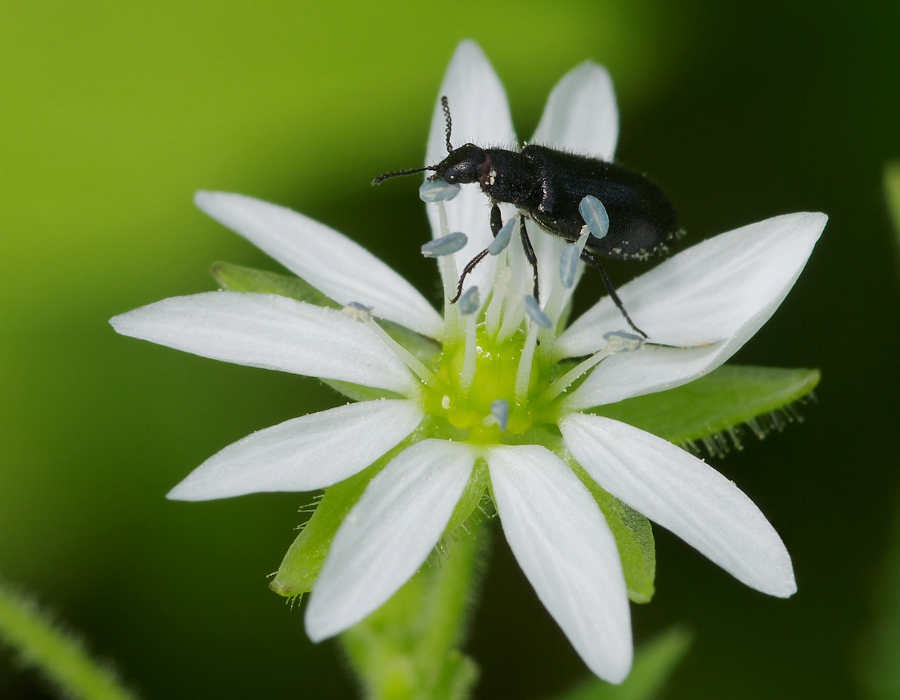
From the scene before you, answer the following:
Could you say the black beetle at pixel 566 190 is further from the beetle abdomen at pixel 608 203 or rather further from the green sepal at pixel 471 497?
the green sepal at pixel 471 497

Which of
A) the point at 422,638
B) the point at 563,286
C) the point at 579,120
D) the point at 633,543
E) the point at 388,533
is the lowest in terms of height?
the point at 422,638

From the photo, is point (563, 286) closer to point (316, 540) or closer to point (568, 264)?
point (568, 264)

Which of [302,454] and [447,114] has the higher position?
[447,114]

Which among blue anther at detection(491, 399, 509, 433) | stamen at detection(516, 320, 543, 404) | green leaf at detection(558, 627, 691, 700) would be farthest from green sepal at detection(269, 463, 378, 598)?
green leaf at detection(558, 627, 691, 700)

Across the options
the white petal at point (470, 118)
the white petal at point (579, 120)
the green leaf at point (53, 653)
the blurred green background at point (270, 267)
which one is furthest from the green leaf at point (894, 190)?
the green leaf at point (53, 653)

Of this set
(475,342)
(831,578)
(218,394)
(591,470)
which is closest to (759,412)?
(591,470)

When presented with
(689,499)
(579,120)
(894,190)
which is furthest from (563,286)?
(894,190)
